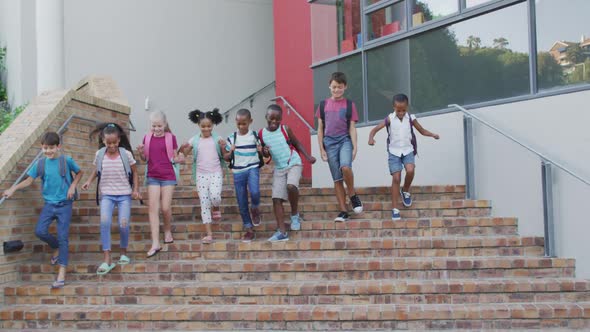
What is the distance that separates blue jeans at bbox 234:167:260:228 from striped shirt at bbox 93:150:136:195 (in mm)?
1046

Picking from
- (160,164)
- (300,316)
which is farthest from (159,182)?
(300,316)

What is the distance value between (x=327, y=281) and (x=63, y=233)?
2.44 metres

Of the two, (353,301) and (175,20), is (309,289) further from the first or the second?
(175,20)

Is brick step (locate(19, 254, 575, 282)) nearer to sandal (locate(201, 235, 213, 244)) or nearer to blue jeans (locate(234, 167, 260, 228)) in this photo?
sandal (locate(201, 235, 213, 244))

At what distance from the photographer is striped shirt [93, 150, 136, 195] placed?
19.2 ft

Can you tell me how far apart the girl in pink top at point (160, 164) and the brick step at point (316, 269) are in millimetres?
522

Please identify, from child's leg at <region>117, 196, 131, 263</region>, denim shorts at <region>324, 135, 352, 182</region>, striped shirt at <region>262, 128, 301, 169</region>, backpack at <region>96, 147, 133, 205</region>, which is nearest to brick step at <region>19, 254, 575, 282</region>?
child's leg at <region>117, 196, 131, 263</region>

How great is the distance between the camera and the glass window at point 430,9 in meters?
7.27

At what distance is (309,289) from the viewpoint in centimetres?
520

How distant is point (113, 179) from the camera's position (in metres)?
5.86

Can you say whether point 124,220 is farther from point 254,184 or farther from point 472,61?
point 472,61

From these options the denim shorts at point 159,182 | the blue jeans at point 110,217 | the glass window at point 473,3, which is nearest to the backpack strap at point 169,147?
the denim shorts at point 159,182

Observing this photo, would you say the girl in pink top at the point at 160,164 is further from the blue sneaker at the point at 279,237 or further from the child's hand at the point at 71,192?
the blue sneaker at the point at 279,237

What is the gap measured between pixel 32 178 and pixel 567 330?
4.72 meters
